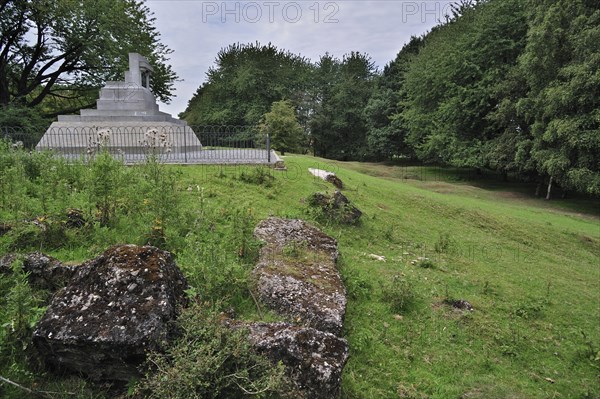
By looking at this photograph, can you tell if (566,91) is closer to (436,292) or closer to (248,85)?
(436,292)

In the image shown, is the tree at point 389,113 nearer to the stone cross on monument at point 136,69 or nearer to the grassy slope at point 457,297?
the stone cross on monument at point 136,69

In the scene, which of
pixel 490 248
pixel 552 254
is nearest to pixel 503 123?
pixel 552 254

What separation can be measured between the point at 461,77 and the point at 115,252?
102 feet

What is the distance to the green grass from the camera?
157 inches

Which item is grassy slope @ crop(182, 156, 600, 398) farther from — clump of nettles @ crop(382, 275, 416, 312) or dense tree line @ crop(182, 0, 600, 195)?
dense tree line @ crop(182, 0, 600, 195)

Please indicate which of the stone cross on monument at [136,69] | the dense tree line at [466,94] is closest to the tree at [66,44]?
the stone cross on monument at [136,69]

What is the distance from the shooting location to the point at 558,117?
1953 cm

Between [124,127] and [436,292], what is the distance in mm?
12851

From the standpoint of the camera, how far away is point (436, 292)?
5816 mm

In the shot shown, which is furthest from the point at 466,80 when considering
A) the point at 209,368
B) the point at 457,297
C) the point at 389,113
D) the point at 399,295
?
the point at 209,368

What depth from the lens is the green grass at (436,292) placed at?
13.1 ft

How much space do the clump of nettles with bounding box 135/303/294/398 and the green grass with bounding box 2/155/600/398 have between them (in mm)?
1115

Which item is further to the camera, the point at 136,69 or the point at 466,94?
the point at 466,94

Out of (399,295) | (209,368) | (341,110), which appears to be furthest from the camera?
(341,110)
